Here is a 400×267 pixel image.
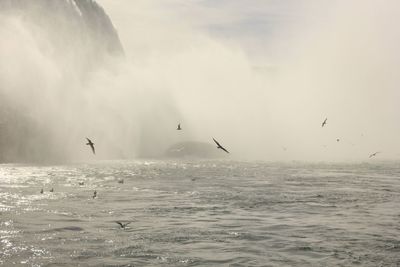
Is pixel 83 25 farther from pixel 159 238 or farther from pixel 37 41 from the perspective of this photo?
pixel 159 238

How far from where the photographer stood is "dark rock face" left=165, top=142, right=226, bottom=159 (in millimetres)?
122438

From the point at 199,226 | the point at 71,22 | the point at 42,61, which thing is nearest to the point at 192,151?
the point at 71,22

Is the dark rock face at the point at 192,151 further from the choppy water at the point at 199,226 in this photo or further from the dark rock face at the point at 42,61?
the choppy water at the point at 199,226

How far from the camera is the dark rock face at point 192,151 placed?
122m

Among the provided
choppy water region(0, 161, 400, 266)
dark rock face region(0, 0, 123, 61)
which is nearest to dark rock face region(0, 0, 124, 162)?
dark rock face region(0, 0, 123, 61)

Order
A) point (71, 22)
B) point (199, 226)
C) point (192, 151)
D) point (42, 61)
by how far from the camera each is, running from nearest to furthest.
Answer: point (199, 226)
point (42, 61)
point (71, 22)
point (192, 151)

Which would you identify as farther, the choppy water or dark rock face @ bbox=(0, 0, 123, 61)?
dark rock face @ bbox=(0, 0, 123, 61)

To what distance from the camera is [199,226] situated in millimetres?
25625

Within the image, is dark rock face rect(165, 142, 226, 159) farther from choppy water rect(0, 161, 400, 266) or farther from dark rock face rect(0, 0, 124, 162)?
choppy water rect(0, 161, 400, 266)

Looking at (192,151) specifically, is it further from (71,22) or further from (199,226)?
(199,226)

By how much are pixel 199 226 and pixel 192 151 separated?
99.1 meters

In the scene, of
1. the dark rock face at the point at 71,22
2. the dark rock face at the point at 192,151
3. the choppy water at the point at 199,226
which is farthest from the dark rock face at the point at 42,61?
the choppy water at the point at 199,226

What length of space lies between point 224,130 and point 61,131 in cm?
6601

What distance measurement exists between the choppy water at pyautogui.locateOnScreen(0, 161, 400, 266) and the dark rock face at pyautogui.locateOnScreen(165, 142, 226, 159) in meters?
78.0
